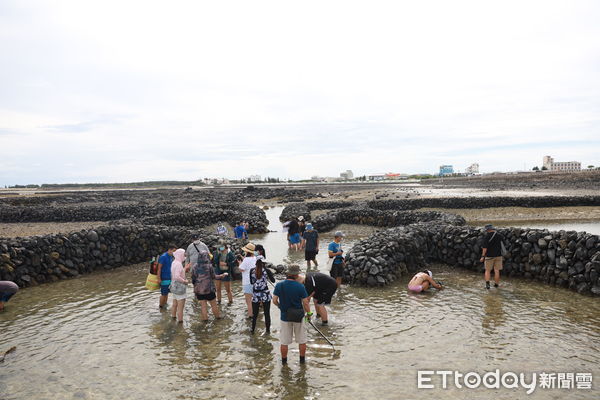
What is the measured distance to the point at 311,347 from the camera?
8.42 metres

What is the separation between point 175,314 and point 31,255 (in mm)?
8913

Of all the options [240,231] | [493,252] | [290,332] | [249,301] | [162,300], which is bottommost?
[162,300]

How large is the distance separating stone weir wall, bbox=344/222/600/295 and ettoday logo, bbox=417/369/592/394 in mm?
5831

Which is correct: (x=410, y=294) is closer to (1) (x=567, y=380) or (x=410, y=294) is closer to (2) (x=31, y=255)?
(1) (x=567, y=380)

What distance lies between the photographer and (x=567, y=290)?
11.8m

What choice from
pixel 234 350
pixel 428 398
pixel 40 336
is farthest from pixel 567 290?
pixel 40 336

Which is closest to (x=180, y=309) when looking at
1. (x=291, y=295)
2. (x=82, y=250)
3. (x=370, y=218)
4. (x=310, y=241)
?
(x=291, y=295)

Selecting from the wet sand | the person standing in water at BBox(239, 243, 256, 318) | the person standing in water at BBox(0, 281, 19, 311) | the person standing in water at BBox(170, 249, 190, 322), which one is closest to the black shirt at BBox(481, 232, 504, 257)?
the person standing in water at BBox(239, 243, 256, 318)

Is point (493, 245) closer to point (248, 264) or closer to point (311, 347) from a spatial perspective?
point (311, 347)

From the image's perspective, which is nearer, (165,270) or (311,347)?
(311,347)

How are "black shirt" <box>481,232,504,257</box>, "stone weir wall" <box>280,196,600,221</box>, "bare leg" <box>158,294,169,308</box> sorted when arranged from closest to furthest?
"bare leg" <box>158,294,169,308</box> → "black shirt" <box>481,232,504,257</box> → "stone weir wall" <box>280,196,600,221</box>

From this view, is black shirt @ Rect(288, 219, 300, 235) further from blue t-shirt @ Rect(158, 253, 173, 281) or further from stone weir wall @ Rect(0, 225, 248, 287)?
blue t-shirt @ Rect(158, 253, 173, 281)

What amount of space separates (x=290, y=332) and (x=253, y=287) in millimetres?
1899

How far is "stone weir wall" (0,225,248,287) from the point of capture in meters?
14.4
